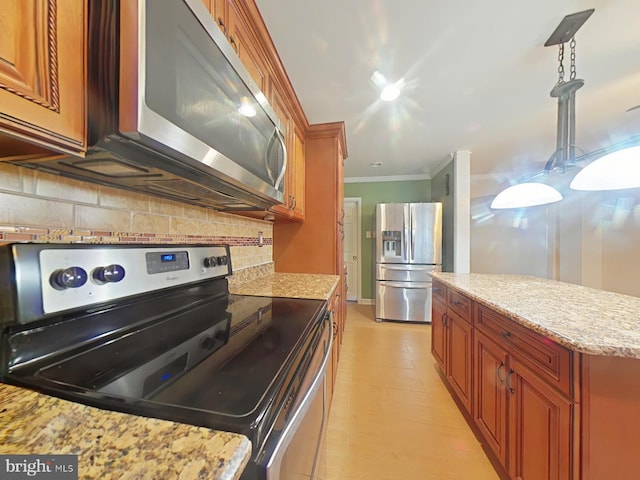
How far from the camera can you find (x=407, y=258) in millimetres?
3572

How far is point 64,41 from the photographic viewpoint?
443 mm

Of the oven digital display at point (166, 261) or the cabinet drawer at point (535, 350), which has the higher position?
the oven digital display at point (166, 261)

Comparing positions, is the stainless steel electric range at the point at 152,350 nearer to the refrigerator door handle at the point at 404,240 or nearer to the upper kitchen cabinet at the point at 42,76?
the upper kitchen cabinet at the point at 42,76

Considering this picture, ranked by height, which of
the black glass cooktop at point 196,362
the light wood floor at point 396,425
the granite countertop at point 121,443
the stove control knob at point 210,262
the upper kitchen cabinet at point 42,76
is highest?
the upper kitchen cabinet at point 42,76

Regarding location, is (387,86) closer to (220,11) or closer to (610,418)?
(220,11)

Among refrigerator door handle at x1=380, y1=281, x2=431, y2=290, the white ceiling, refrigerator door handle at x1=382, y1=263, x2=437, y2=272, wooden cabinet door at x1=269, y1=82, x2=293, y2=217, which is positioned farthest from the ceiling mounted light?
refrigerator door handle at x1=380, y1=281, x2=431, y2=290

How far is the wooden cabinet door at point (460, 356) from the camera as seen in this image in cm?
154

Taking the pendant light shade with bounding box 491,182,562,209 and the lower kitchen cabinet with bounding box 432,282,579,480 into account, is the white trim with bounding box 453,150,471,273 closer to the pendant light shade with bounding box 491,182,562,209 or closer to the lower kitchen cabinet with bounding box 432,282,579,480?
the pendant light shade with bounding box 491,182,562,209

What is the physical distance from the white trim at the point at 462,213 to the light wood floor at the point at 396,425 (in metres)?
1.29

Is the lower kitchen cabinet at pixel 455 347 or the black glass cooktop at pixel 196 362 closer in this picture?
the black glass cooktop at pixel 196 362

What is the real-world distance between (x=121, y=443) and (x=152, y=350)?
379 mm

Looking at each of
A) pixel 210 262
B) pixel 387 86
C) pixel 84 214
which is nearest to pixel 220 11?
pixel 84 214

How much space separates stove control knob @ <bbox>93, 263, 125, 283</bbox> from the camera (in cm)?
67

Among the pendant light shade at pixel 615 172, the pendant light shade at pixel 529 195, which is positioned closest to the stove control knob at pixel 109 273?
the pendant light shade at pixel 615 172
